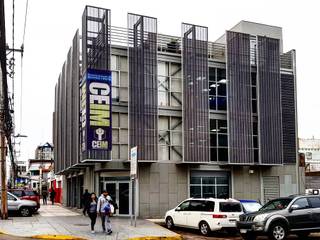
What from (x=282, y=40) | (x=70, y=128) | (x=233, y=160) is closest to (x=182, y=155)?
(x=233, y=160)

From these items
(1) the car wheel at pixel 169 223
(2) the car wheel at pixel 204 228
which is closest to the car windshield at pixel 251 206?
(2) the car wheel at pixel 204 228

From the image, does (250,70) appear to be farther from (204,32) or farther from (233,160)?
(233,160)

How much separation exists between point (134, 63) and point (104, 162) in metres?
5.99

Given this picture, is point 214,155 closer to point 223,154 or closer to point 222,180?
point 223,154

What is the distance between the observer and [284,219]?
1895cm

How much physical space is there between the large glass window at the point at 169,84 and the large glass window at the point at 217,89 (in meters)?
2.12

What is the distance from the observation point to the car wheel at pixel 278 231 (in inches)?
739

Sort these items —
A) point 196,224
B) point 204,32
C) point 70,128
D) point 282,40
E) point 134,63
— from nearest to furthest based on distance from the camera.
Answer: point 196,224 < point 134,63 < point 204,32 < point 70,128 < point 282,40

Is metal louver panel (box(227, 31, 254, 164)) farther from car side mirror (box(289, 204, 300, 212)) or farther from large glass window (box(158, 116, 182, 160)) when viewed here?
car side mirror (box(289, 204, 300, 212))

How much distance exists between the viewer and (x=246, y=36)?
108 feet

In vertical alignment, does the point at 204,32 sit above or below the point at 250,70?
above

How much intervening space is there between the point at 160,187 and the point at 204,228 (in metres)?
8.59

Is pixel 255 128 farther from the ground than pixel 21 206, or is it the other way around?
pixel 255 128

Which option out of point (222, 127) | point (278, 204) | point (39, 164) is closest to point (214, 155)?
point (222, 127)
